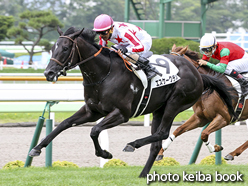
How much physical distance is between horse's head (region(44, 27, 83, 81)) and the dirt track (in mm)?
1918

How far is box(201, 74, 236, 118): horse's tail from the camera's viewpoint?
4855 mm

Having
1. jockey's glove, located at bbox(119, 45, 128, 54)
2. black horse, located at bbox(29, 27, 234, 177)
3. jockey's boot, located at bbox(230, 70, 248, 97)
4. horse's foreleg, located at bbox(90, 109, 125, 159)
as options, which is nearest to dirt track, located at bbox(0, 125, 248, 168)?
jockey's boot, located at bbox(230, 70, 248, 97)

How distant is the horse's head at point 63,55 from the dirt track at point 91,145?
1.92 m

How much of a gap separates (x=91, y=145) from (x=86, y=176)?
238 cm

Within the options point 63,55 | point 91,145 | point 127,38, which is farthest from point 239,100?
point 63,55

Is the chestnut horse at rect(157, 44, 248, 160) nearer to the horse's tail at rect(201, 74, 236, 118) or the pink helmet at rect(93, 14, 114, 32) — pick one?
the horse's tail at rect(201, 74, 236, 118)

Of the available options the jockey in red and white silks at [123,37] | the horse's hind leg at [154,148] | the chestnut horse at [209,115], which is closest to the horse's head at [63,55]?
the jockey in red and white silks at [123,37]

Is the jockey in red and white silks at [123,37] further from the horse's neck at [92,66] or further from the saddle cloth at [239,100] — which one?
the saddle cloth at [239,100]

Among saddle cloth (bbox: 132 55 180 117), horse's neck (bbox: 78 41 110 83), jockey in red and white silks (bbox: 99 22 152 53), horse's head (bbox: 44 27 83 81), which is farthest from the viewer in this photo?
saddle cloth (bbox: 132 55 180 117)

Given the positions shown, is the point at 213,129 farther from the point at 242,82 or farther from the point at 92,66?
the point at 92,66

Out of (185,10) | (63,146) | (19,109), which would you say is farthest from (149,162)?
(185,10)

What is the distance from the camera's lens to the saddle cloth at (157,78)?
415 cm

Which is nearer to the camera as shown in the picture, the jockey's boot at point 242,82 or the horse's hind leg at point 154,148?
the horse's hind leg at point 154,148

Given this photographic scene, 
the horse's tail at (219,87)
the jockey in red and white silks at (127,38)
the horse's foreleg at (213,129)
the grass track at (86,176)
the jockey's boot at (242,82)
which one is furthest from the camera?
the jockey's boot at (242,82)
